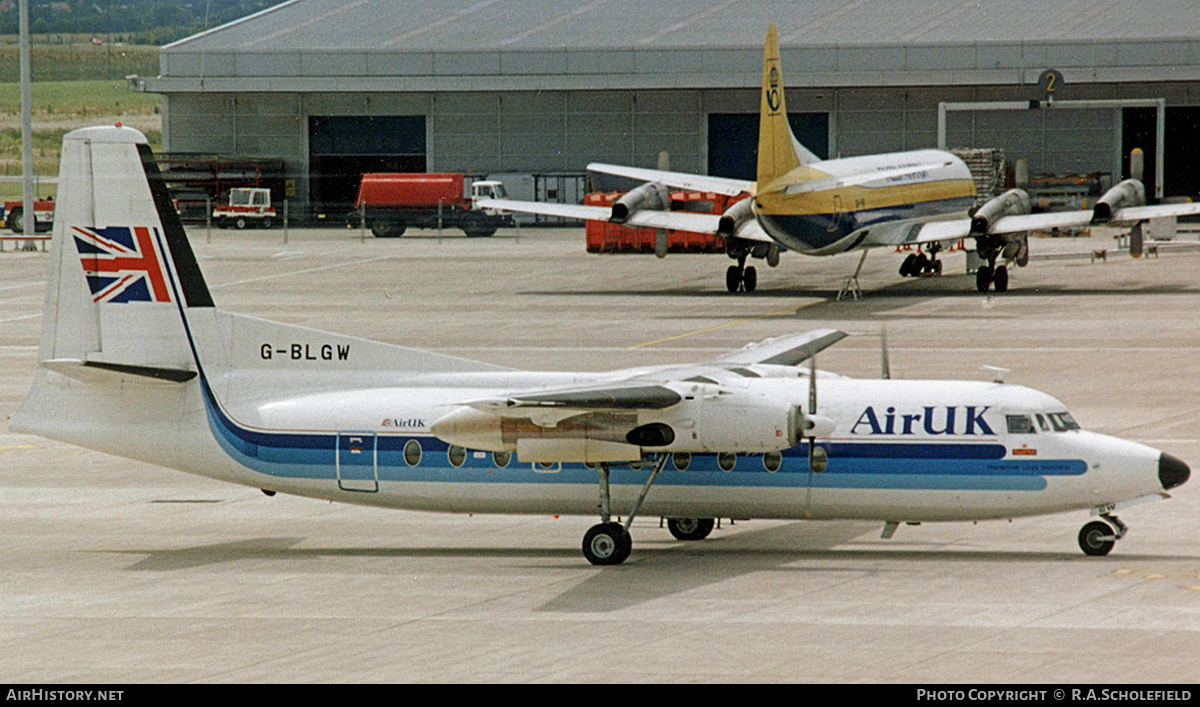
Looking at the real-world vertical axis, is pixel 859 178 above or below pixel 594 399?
above

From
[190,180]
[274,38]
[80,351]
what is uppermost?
[274,38]

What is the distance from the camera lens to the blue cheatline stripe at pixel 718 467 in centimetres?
2092

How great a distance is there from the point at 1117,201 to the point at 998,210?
4.49 metres

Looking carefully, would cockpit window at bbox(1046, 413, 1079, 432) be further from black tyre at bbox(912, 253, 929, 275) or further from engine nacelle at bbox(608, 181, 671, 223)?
black tyre at bbox(912, 253, 929, 275)

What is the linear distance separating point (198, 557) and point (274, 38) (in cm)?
8956

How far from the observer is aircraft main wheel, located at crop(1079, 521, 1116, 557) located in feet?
69.2

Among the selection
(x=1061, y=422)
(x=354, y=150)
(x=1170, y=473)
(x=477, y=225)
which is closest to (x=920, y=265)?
(x=477, y=225)

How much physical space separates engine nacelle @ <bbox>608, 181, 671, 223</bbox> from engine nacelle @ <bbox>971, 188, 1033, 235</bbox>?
12.8 m

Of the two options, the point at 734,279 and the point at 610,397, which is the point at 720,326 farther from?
the point at 610,397

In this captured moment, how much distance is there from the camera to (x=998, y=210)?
56.9m

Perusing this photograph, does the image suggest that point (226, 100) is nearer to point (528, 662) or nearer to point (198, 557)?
point (198, 557)

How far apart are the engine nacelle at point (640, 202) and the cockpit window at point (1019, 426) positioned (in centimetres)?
3968

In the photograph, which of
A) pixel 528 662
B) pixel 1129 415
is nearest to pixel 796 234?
pixel 1129 415

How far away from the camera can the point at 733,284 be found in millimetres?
59719
